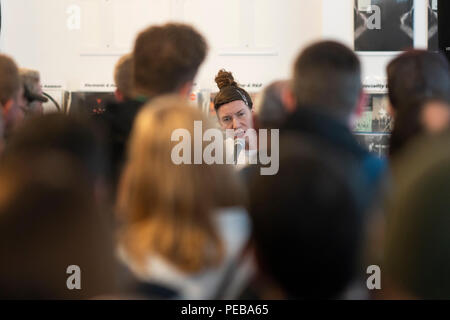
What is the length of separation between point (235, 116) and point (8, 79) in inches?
56.6

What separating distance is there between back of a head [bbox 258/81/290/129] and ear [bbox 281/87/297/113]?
0.06 feet

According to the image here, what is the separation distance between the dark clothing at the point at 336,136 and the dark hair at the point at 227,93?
1.71 meters

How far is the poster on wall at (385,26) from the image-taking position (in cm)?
461

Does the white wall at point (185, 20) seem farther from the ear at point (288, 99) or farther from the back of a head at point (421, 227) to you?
the back of a head at point (421, 227)

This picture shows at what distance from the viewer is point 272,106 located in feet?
6.29

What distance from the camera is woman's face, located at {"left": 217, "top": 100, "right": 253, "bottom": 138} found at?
321 cm

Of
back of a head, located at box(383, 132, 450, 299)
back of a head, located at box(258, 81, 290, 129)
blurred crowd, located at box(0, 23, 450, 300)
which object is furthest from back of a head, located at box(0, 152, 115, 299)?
back of a head, located at box(258, 81, 290, 129)

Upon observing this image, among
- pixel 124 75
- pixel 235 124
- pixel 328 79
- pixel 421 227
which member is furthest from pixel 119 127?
pixel 235 124

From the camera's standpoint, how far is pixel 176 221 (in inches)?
49.9

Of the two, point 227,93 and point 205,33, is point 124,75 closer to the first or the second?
point 227,93

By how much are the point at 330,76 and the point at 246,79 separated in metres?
3.26

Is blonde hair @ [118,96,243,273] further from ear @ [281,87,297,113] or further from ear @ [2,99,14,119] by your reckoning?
ear @ [2,99,14,119]

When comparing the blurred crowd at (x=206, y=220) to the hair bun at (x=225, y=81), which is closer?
the blurred crowd at (x=206, y=220)

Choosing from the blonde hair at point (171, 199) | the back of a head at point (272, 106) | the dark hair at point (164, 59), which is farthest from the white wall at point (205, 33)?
the blonde hair at point (171, 199)
